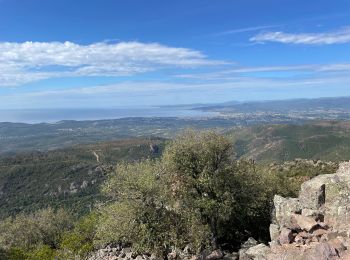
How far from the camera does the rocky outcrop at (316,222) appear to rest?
21.0 m

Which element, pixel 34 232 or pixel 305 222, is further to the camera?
pixel 34 232

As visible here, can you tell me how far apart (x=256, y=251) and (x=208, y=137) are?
40.2 ft

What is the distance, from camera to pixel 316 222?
2520 cm

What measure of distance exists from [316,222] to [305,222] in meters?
0.67

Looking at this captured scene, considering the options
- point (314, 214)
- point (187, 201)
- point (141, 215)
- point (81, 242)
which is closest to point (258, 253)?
point (314, 214)

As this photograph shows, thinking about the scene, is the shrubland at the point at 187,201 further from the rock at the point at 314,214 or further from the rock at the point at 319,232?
the rock at the point at 319,232

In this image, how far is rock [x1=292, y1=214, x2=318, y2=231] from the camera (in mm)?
24875

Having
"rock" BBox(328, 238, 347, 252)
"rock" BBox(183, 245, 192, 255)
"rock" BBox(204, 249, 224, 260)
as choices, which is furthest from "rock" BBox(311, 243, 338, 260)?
"rock" BBox(183, 245, 192, 255)

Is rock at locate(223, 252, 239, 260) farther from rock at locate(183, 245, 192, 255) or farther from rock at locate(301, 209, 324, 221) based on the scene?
rock at locate(301, 209, 324, 221)

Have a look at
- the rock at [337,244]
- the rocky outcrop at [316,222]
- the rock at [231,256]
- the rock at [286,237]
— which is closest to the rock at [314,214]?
the rocky outcrop at [316,222]

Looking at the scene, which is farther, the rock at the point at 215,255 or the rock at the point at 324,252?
the rock at the point at 215,255

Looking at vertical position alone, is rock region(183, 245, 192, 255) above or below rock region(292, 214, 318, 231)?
below

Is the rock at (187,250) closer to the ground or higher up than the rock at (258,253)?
closer to the ground

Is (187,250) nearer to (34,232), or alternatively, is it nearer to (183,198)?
(183,198)
